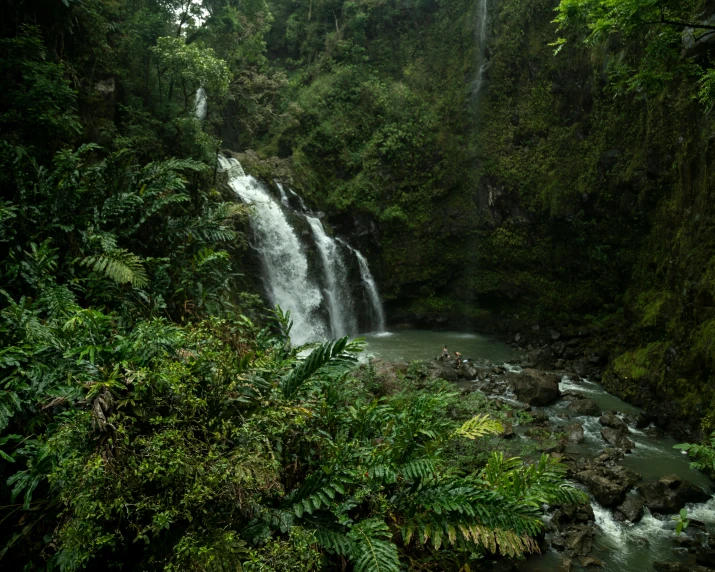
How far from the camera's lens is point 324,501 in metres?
2.99

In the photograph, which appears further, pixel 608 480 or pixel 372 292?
pixel 372 292

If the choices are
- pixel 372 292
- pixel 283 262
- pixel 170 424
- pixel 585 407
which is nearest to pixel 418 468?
pixel 170 424

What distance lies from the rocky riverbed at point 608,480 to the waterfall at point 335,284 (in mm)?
4509

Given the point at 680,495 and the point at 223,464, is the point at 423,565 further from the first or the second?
the point at 680,495

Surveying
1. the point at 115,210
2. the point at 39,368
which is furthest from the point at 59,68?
the point at 39,368

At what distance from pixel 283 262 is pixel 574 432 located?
918cm

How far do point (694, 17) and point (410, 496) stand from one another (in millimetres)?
10704

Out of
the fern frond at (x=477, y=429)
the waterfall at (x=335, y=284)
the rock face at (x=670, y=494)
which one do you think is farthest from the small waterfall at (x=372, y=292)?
the fern frond at (x=477, y=429)

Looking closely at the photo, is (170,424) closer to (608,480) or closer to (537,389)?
(608,480)

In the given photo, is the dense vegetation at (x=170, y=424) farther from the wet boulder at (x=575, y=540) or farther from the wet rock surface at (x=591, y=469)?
the wet rock surface at (x=591, y=469)

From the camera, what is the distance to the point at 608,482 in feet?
20.9

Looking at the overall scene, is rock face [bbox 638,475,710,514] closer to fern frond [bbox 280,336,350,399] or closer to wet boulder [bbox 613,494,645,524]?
wet boulder [bbox 613,494,645,524]

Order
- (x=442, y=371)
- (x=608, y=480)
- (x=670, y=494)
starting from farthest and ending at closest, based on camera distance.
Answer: (x=442, y=371) < (x=608, y=480) < (x=670, y=494)

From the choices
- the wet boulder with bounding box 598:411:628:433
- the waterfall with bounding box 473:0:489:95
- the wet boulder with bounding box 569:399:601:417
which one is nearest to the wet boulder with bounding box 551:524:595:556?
the wet boulder with bounding box 598:411:628:433
